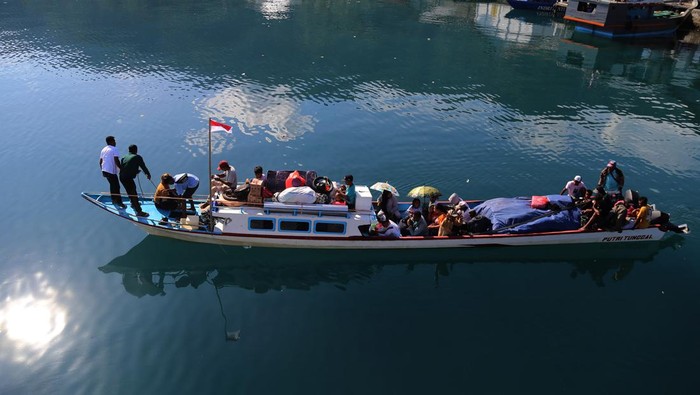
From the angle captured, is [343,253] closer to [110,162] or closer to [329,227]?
[329,227]

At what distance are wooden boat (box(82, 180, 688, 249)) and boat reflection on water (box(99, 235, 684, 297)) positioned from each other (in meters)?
0.56

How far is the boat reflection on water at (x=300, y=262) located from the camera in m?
22.0

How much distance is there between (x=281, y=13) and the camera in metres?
75.6

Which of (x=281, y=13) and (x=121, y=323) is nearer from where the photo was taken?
(x=121, y=323)

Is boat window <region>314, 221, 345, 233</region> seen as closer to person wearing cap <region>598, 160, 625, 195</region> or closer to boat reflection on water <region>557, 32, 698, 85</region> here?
person wearing cap <region>598, 160, 625, 195</region>

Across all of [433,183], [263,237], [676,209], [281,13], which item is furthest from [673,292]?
[281,13]

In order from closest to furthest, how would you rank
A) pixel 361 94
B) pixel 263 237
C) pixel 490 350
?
pixel 490 350
pixel 263 237
pixel 361 94

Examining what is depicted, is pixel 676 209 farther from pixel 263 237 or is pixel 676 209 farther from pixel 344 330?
pixel 263 237

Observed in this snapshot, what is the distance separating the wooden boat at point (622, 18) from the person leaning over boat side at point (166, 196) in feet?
201

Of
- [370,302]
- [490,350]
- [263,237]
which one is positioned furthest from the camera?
[263,237]

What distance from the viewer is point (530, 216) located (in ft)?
77.0

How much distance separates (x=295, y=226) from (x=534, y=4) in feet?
239

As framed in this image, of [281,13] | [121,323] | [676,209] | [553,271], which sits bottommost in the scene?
[121,323]

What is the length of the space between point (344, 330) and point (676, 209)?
793 inches
